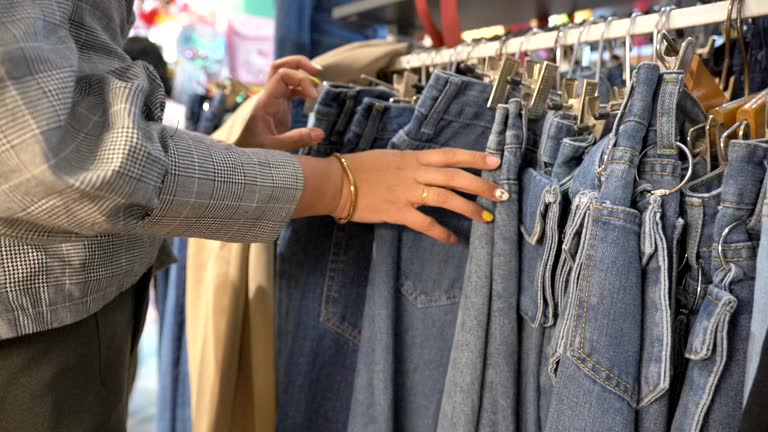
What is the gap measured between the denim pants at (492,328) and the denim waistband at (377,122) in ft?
0.62

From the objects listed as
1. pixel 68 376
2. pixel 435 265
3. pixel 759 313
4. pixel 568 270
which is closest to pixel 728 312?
pixel 759 313

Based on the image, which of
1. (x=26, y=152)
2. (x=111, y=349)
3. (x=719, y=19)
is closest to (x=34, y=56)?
(x=26, y=152)

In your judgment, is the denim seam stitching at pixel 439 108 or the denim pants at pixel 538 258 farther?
the denim seam stitching at pixel 439 108

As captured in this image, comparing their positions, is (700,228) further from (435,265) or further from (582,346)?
(435,265)

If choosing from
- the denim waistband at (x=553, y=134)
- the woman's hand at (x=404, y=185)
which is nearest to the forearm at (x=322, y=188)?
the woman's hand at (x=404, y=185)

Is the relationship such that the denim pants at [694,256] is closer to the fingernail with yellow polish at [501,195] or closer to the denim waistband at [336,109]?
the fingernail with yellow polish at [501,195]

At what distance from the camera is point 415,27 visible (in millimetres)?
1357

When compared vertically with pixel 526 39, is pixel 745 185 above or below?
below

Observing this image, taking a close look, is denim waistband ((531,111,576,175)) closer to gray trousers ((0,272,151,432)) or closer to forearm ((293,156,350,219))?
forearm ((293,156,350,219))

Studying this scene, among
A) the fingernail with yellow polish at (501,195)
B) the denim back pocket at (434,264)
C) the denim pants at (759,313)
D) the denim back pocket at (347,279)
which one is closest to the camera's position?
the denim pants at (759,313)

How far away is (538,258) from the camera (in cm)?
61

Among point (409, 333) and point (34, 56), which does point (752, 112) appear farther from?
point (34, 56)

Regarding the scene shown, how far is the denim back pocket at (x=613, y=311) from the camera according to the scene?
471mm

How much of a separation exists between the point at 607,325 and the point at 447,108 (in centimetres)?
32
